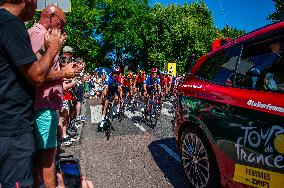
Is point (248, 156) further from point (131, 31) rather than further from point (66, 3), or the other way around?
point (131, 31)

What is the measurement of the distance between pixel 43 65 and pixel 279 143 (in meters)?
2.16

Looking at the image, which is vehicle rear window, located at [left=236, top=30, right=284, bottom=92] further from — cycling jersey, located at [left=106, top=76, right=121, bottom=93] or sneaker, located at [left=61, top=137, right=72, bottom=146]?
cycling jersey, located at [left=106, top=76, right=121, bottom=93]

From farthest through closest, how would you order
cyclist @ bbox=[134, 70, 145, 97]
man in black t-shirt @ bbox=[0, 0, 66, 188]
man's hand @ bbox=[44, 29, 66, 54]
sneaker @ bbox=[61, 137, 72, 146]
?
cyclist @ bbox=[134, 70, 145, 97] → sneaker @ bbox=[61, 137, 72, 146] → man's hand @ bbox=[44, 29, 66, 54] → man in black t-shirt @ bbox=[0, 0, 66, 188]

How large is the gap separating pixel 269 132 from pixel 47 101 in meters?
2.10

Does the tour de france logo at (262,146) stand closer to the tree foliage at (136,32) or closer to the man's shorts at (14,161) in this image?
the man's shorts at (14,161)

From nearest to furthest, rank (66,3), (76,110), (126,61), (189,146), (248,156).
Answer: (248,156) → (189,146) → (76,110) → (66,3) → (126,61)

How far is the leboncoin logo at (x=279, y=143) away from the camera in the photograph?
3.11 m

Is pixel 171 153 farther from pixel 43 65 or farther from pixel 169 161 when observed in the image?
pixel 43 65

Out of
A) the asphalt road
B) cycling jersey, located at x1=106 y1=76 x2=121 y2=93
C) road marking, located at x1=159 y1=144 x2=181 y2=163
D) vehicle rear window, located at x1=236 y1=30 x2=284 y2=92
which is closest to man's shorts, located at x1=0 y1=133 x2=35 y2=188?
vehicle rear window, located at x1=236 y1=30 x2=284 y2=92

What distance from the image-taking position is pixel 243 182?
11.8 feet

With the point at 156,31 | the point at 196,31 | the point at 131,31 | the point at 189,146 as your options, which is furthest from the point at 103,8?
the point at 189,146

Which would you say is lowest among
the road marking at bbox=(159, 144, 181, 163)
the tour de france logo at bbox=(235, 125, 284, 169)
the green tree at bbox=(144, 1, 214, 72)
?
the road marking at bbox=(159, 144, 181, 163)

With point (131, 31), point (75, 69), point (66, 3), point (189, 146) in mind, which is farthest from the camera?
point (131, 31)

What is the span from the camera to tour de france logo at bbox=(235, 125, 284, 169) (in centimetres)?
315
